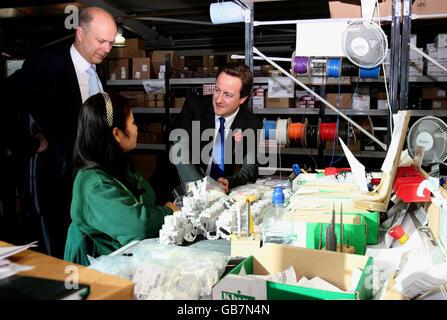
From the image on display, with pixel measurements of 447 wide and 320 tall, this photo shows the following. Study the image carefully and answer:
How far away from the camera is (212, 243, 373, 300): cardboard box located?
2.70ft

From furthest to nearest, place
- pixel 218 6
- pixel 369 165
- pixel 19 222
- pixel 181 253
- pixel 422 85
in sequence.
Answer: pixel 369 165 → pixel 422 85 → pixel 19 222 → pixel 218 6 → pixel 181 253

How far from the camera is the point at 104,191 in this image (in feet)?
4.71

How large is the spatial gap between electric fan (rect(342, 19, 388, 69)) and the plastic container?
5.33 feet

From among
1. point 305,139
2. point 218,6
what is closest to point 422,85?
point 305,139

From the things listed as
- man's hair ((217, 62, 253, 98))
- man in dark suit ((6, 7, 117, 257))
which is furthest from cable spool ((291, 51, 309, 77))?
man in dark suit ((6, 7, 117, 257))

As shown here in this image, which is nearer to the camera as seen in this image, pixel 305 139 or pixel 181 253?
pixel 181 253

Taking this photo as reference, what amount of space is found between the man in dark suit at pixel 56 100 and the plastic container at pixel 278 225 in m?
1.52

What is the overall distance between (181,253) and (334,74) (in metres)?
3.13

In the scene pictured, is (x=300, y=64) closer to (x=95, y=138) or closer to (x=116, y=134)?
(x=116, y=134)

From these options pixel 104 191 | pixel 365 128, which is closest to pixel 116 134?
pixel 104 191

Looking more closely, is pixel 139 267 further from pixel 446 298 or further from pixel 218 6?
pixel 218 6

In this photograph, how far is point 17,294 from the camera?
0.63 metres

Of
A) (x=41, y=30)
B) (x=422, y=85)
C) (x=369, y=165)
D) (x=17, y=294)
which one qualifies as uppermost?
(x=41, y=30)

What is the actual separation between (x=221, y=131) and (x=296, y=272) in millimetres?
1812
